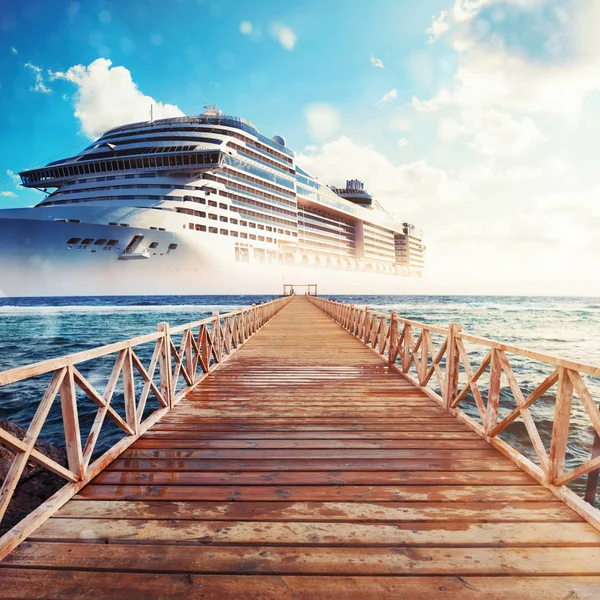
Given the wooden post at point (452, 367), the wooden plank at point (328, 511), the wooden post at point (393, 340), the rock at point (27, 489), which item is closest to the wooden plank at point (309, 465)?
the wooden plank at point (328, 511)

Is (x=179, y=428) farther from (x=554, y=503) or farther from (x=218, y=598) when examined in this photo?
(x=554, y=503)

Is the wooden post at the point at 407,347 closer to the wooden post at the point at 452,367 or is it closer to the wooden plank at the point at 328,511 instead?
the wooden post at the point at 452,367

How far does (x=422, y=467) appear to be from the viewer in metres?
3.34

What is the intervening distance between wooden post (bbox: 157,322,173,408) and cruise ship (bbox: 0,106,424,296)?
114 feet

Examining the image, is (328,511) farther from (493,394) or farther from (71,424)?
(493,394)

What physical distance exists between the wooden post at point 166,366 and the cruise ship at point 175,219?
34808 millimetres

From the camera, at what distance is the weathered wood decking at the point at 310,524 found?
197 cm

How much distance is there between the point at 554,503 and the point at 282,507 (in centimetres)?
208

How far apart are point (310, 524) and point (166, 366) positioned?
323 centimetres

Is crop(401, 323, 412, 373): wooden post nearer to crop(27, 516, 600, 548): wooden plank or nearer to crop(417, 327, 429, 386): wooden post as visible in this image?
crop(417, 327, 429, 386): wooden post

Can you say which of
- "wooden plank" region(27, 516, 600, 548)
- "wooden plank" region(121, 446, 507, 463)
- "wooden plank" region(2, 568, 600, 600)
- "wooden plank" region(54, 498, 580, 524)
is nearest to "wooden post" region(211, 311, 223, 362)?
"wooden plank" region(121, 446, 507, 463)

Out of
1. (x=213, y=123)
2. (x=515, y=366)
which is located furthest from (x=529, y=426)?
(x=213, y=123)

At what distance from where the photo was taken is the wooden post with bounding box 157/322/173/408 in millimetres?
4914

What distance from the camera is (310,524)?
2488mm
